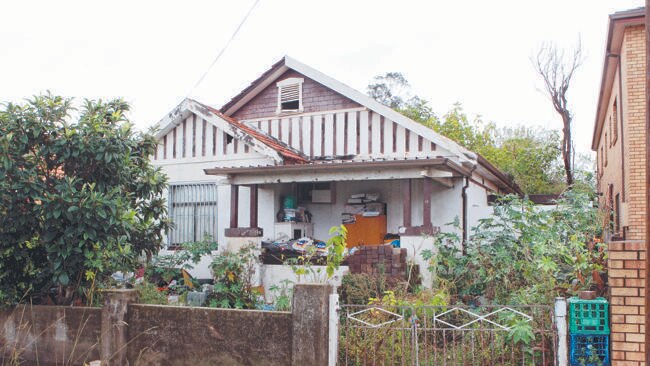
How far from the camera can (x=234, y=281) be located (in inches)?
399

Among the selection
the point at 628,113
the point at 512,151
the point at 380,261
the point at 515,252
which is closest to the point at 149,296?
the point at 380,261

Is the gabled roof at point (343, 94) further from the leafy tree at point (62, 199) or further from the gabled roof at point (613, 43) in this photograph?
the leafy tree at point (62, 199)

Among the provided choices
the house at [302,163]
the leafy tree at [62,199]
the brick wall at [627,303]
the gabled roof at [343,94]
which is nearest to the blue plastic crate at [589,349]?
the brick wall at [627,303]

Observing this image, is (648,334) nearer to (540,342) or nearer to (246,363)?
(540,342)

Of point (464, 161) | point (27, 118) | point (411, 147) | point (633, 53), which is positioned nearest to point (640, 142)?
point (633, 53)

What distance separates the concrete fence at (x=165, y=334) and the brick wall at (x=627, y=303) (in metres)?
2.52

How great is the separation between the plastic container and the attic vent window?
10.5 m

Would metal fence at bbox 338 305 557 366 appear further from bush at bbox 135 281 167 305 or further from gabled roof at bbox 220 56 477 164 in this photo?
gabled roof at bbox 220 56 477 164

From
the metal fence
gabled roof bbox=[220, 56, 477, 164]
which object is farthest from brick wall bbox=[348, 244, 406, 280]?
the metal fence

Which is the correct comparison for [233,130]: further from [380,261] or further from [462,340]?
[462,340]

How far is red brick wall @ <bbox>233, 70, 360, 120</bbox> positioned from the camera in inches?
562

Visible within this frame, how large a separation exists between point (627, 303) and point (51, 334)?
6.14 m

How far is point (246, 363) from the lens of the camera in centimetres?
588

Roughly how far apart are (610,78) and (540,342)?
997 cm
